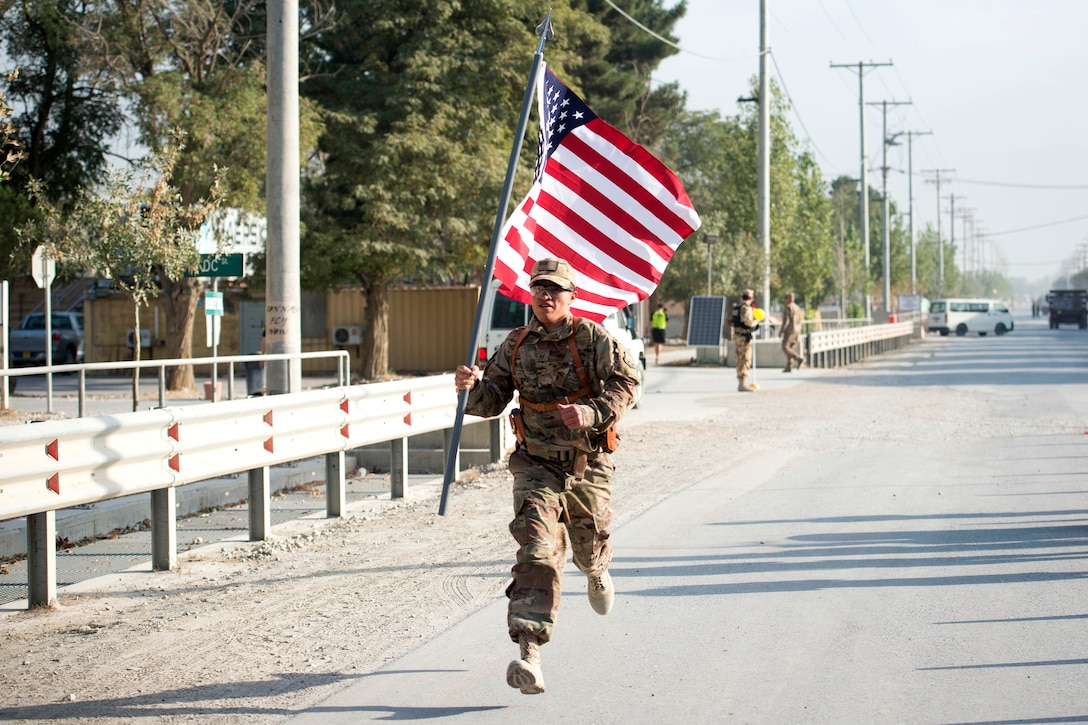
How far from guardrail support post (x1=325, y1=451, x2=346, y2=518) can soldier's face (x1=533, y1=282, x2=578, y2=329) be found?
489 cm

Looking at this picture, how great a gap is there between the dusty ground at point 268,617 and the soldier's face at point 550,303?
1.76 meters

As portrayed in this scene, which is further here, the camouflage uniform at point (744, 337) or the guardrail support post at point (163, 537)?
the camouflage uniform at point (744, 337)

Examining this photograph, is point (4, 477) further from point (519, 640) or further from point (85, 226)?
point (85, 226)

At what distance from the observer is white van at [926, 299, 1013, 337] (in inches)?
2822

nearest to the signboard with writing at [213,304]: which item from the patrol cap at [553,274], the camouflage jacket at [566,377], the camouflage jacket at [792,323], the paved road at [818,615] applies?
the paved road at [818,615]

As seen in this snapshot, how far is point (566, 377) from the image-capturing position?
5.58 meters

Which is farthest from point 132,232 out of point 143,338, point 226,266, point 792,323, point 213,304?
point 792,323

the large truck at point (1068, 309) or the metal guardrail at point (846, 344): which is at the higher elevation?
the large truck at point (1068, 309)

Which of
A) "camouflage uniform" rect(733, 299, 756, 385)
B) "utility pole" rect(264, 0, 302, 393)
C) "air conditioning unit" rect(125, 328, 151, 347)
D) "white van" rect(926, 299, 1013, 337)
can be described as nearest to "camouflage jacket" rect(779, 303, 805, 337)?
"camouflage uniform" rect(733, 299, 756, 385)

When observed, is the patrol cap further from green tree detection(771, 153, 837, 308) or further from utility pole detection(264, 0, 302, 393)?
green tree detection(771, 153, 837, 308)

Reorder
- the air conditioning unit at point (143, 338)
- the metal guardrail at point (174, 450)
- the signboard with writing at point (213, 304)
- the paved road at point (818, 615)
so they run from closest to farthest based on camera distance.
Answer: the paved road at point (818, 615) → the metal guardrail at point (174, 450) → the signboard with writing at point (213, 304) → the air conditioning unit at point (143, 338)

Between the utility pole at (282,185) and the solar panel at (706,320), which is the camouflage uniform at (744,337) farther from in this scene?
the utility pole at (282,185)

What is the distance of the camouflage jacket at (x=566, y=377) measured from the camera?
551cm

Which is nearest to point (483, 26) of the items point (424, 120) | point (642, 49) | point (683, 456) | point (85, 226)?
point (424, 120)
